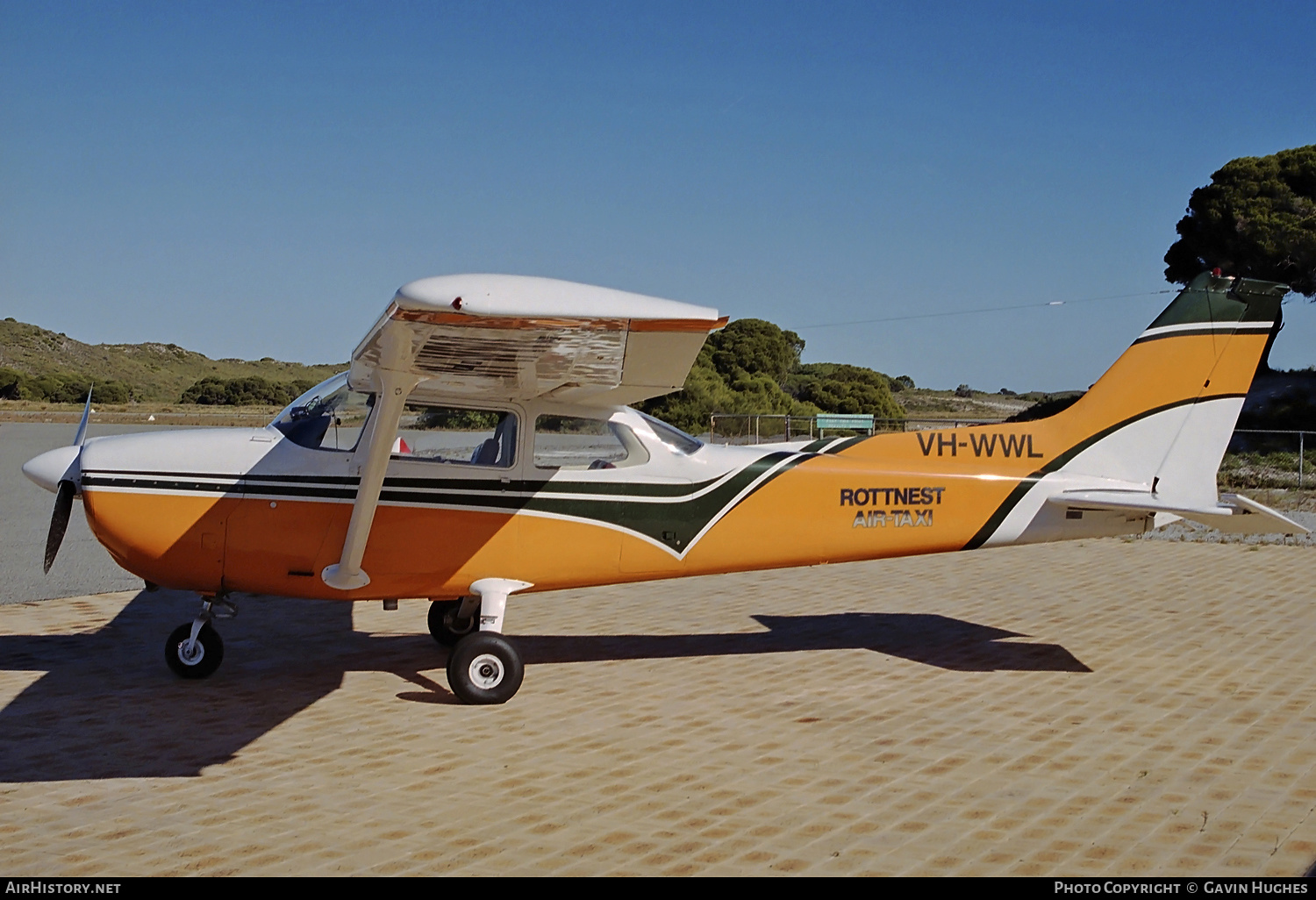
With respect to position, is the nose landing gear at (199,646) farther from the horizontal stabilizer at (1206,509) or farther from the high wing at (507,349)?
the horizontal stabilizer at (1206,509)

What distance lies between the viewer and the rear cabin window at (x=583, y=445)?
6.97 metres

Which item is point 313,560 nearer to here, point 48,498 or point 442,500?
point 442,500

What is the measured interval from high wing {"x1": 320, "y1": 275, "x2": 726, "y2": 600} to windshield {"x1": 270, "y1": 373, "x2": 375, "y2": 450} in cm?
10

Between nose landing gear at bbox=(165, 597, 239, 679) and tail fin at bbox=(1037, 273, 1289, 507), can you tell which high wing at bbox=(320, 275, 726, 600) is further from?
tail fin at bbox=(1037, 273, 1289, 507)

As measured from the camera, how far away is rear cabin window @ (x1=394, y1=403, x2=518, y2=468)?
6.86 metres

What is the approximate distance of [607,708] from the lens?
6242 millimetres

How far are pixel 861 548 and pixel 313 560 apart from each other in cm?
380

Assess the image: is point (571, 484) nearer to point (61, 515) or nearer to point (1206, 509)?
point (61, 515)

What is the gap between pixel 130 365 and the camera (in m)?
99.1

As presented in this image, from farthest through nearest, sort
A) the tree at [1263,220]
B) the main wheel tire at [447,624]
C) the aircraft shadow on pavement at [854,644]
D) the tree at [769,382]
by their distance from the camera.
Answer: the tree at [769,382] → the tree at [1263,220] → the main wheel tire at [447,624] → the aircraft shadow on pavement at [854,644]

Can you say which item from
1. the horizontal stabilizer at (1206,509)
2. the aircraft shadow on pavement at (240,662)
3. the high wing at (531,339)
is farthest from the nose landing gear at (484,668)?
the horizontal stabilizer at (1206,509)

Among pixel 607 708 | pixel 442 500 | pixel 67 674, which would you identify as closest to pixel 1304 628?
pixel 607 708

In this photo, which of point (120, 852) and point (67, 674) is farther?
point (67, 674)

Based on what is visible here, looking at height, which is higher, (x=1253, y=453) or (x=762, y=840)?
(x=1253, y=453)
